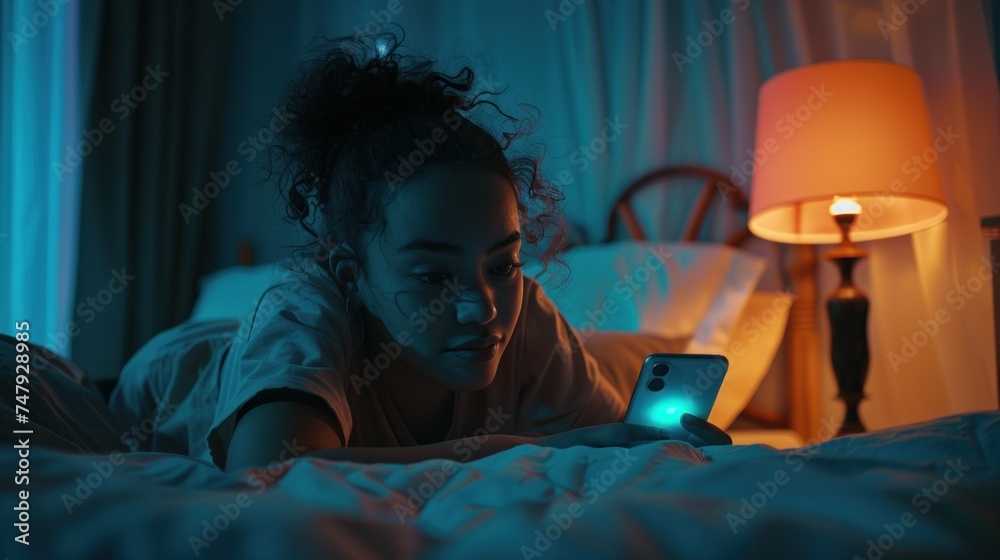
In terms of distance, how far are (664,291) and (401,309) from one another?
1.14m

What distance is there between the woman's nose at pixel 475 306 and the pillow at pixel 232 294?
4.43 ft

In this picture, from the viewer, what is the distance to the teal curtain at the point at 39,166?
6.95 feet

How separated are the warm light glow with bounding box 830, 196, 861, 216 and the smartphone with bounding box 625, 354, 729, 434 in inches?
45.0

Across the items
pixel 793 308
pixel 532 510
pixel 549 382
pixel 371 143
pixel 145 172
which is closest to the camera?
pixel 532 510

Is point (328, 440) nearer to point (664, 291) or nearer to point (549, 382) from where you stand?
point (549, 382)

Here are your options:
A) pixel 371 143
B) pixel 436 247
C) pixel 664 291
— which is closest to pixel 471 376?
pixel 436 247

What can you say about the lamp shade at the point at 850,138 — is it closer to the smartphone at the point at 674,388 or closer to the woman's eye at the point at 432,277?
the smartphone at the point at 674,388

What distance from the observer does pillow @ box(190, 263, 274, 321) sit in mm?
1993

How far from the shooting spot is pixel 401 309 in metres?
0.78

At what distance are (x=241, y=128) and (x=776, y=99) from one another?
2.00m

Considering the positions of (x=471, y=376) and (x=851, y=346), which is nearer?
(x=471, y=376)

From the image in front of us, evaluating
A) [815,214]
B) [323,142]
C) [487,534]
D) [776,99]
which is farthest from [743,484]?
[815,214]

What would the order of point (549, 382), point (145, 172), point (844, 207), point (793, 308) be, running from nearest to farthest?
point (549, 382) < point (844, 207) < point (793, 308) < point (145, 172)

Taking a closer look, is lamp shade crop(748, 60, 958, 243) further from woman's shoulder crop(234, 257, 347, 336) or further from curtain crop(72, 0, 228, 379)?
curtain crop(72, 0, 228, 379)
